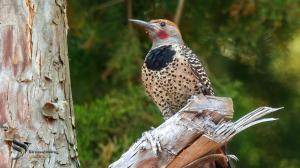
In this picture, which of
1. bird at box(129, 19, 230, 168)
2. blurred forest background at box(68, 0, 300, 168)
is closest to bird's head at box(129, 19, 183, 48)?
bird at box(129, 19, 230, 168)

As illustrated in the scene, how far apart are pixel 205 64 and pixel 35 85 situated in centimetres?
276

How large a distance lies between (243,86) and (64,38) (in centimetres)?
297

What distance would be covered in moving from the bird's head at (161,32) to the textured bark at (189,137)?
4.70 feet

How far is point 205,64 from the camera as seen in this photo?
7219mm

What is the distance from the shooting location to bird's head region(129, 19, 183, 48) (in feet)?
19.1

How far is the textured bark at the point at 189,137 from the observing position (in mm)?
4312

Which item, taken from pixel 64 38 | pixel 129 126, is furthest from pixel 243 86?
pixel 64 38

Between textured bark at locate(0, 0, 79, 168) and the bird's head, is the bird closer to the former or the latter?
the bird's head

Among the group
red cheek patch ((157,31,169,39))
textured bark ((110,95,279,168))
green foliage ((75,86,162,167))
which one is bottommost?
green foliage ((75,86,162,167))

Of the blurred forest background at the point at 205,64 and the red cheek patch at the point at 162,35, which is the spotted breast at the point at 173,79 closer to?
the red cheek patch at the point at 162,35

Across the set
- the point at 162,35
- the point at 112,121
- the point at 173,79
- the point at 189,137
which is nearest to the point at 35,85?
the point at 189,137

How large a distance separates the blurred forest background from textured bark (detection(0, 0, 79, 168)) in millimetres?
2415

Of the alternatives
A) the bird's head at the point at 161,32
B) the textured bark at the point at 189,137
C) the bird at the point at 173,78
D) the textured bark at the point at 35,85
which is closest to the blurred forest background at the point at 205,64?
the bird's head at the point at 161,32

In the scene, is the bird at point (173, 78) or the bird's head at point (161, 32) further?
the bird's head at point (161, 32)
